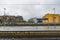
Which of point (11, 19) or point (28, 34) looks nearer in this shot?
point (28, 34)

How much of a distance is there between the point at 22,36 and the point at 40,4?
2.90m

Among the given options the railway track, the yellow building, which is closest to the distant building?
the yellow building

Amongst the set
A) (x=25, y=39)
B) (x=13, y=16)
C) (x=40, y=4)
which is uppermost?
(x=40, y=4)

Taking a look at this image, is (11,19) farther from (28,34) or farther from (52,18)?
(28,34)

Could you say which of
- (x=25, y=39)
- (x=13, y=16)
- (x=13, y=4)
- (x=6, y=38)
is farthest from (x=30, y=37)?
(x=13, y=16)

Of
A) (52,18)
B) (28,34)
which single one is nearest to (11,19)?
(52,18)

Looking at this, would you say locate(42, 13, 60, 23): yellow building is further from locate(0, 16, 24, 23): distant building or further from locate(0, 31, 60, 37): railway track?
locate(0, 31, 60, 37): railway track

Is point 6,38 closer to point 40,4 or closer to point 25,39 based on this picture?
point 25,39

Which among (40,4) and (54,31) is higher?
(40,4)

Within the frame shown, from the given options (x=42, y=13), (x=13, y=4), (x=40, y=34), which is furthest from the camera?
(x=42, y=13)

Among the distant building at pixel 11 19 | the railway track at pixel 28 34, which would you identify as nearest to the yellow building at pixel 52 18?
the distant building at pixel 11 19

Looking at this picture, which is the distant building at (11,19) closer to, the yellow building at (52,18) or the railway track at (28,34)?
the yellow building at (52,18)

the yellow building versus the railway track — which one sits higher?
the yellow building

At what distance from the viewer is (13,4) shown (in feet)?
33.8
